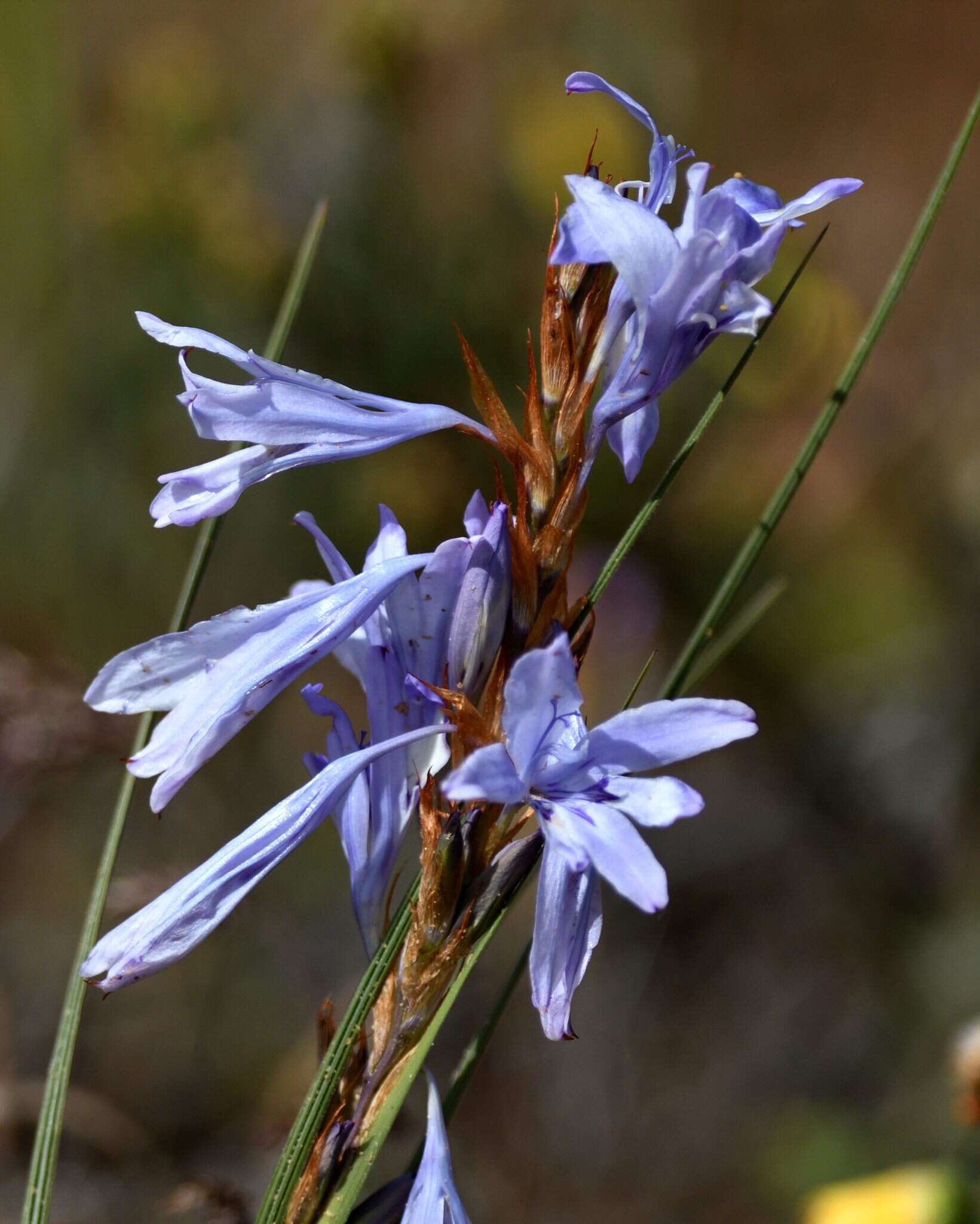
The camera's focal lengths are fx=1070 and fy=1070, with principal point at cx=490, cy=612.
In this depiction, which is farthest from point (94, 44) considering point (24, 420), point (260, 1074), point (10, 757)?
Result: point (260, 1074)

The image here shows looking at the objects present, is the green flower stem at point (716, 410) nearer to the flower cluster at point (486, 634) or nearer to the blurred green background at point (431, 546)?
the flower cluster at point (486, 634)

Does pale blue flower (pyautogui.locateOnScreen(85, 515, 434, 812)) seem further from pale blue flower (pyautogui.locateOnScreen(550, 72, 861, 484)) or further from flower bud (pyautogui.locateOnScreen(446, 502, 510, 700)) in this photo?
pale blue flower (pyautogui.locateOnScreen(550, 72, 861, 484))

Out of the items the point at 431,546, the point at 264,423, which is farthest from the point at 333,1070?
the point at 431,546

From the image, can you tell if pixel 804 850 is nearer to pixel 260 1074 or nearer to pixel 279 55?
pixel 260 1074

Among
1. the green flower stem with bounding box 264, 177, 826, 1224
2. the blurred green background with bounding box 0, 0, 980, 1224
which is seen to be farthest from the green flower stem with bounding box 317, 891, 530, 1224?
the blurred green background with bounding box 0, 0, 980, 1224

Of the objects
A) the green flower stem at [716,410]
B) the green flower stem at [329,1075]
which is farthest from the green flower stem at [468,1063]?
the green flower stem at [329,1075]

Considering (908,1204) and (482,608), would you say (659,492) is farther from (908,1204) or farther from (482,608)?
(908,1204)
